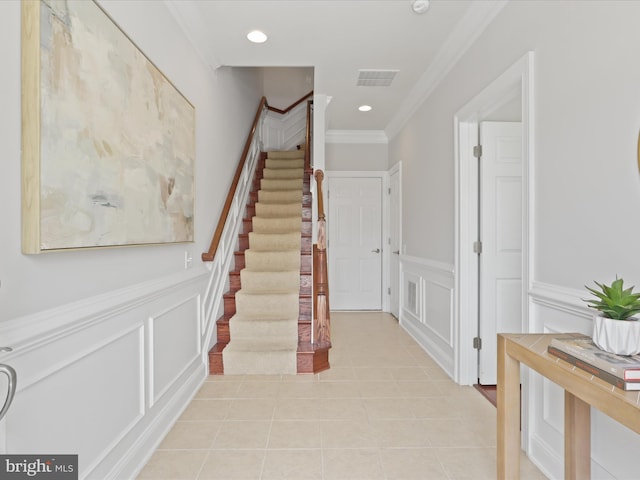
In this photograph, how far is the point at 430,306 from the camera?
3658 mm

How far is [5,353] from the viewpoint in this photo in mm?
1040

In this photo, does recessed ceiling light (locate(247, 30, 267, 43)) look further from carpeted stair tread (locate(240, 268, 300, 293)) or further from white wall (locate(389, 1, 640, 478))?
carpeted stair tread (locate(240, 268, 300, 293))

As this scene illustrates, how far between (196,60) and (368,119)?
8.69ft

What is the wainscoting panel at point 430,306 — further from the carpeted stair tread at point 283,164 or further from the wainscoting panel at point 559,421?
the carpeted stair tread at point 283,164

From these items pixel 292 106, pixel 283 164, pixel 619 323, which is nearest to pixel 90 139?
pixel 619 323

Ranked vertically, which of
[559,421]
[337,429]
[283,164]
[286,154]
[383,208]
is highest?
[286,154]

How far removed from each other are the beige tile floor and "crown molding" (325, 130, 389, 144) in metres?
3.44

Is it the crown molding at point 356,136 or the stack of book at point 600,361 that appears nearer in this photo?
the stack of book at point 600,361

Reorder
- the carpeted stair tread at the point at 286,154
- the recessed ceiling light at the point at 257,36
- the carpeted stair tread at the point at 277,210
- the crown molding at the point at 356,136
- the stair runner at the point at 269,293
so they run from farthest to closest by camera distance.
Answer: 1. the carpeted stair tread at the point at 286,154
2. the crown molding at the point at 356,136
3. the carpeted stair tread at the point at 277,210
4. the stair runner at the point at 269,293
5. the recessed ceiling light at the point at 257,36

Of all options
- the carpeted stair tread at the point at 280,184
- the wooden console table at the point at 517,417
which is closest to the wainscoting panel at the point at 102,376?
the wooden console table at the point at 517,417

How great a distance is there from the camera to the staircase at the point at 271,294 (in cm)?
305

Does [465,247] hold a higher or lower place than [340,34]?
lower

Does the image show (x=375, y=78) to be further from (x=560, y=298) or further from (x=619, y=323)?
(x=619, y=323)

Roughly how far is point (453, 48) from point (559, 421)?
2549mm
